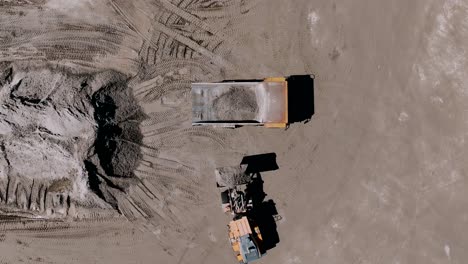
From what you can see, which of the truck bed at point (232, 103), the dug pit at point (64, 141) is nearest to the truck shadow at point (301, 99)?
the truck bed at point (232, 103)

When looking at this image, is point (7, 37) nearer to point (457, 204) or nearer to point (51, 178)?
Result: point (51, 178)

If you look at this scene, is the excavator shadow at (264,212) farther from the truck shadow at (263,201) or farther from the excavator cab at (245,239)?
the excavator cab at (245,239)

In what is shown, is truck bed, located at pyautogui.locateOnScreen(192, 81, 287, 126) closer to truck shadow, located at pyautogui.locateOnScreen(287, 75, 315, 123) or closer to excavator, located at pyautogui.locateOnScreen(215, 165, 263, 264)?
truck shadow, located at pyautogui.locateOnScreen(287, 75, 315, 123)

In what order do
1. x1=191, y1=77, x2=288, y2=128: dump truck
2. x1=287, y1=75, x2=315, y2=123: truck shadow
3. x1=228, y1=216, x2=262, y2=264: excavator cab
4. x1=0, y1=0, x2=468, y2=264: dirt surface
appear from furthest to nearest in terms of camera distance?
1. x1=287, y1=75, x2=315, y2=123: truck shadow
2. x1=0, y1=0, x2=468, y2=264: dirt surface
3. x1=191, y1=77, x2=288, y2=128: dump truck
4. x1=228, y1=216, x2=262, y2=264: excavator cab

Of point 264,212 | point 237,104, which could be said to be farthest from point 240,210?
point 237,104

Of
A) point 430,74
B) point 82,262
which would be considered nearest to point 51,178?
point 82,262

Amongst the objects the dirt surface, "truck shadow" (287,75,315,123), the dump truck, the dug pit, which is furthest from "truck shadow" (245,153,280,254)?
the dug pit
